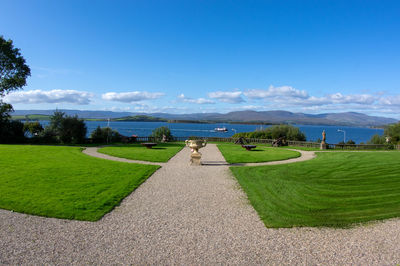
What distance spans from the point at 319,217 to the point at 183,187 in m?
5.03

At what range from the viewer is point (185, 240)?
5605mm

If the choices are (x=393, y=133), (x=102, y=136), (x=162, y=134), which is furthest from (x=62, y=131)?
(x=393, y=133)

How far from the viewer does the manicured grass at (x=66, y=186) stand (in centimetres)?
732

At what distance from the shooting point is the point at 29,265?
4504 mm

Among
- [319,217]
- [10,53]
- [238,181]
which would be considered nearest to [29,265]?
[319,217]

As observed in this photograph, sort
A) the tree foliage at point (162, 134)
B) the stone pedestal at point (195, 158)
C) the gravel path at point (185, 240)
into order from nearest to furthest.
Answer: the gravel path at point (185, 240) < the stone pedestal at point (195, 158) < the tree foliage at point (162, 134)

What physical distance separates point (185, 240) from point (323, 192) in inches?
248

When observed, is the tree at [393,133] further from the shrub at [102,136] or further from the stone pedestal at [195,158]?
the shrub at [102,136]

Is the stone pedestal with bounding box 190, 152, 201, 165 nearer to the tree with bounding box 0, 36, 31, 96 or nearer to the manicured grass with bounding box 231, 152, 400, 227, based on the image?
the manicured grass with bounding box 231, 152, 400, 227

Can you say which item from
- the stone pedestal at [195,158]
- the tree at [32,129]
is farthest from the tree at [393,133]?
→ the tree at [32,129]

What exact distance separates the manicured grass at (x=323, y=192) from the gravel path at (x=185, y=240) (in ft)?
1.82

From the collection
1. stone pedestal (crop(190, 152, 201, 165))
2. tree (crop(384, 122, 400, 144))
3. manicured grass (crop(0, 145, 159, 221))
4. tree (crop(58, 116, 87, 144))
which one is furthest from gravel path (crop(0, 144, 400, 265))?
tree (crop(384, 122, 400, 144))

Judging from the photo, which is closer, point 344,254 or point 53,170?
point 344,254

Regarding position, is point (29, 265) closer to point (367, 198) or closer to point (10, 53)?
point (367, 198)
